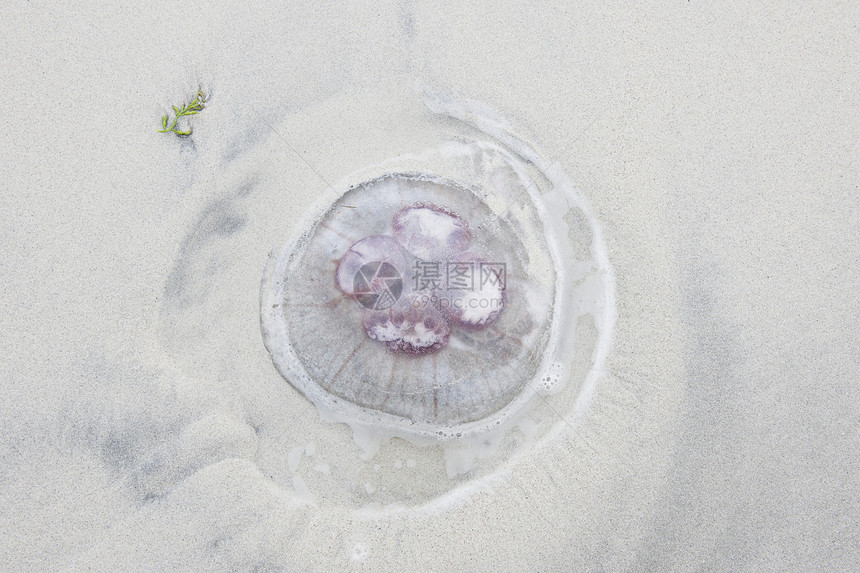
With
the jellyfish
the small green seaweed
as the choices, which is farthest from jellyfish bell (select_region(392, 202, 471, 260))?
the small green seaweed

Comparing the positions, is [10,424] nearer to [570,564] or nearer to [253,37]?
[253,37]

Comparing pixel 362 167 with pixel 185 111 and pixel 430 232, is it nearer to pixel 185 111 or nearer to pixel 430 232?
pixel 430 232

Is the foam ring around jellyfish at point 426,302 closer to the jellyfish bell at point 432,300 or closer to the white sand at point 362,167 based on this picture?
the jellyfish bell at point 432,300

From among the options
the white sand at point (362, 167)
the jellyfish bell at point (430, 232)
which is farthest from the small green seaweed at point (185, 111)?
the jellyfish bell at point (430, 232)

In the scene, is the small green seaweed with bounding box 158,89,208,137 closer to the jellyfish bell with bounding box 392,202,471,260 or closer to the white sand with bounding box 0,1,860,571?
the white sand with bounding box 0,1,860,571

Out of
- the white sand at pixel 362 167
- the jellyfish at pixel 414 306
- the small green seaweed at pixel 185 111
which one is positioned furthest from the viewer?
the small green seaweed at pixel 185 111

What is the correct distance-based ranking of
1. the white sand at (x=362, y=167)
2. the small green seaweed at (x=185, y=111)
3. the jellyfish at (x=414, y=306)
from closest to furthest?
the jellyfish at (x=414, y=306), the white sand at (x=362, y=167), the small green seaweed at (x=185, y=111)

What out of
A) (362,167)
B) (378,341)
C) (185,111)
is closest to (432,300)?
(378,341)

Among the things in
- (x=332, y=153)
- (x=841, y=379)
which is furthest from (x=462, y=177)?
(x=841, y=379)
